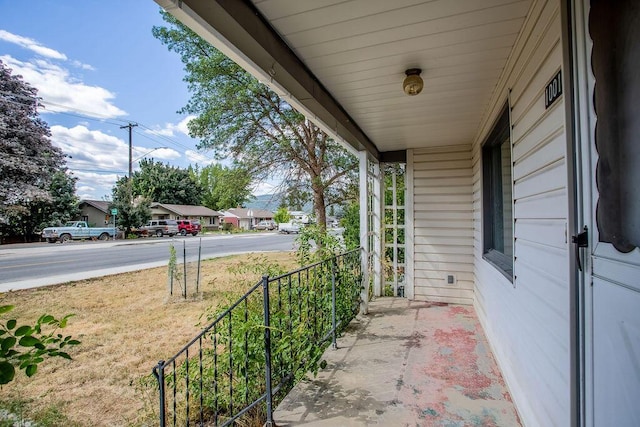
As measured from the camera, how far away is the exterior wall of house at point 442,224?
4.29 metres

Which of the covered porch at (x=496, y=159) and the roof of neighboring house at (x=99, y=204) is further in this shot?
the roof of neighboring house at (x=99, y=204)

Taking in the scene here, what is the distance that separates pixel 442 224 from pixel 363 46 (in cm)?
315

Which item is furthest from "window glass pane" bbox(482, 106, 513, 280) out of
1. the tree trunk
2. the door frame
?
the tree trunk

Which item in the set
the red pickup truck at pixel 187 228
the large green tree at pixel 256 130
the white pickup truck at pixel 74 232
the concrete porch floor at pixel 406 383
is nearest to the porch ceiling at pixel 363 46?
the concrete porch floor at pixel 406 383

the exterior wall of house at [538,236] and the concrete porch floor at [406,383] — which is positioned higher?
the exterior wall of house at [538,236]

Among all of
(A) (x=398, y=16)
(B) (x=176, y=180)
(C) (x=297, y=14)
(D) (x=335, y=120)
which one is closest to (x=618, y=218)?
(A) (x=398, y=16)

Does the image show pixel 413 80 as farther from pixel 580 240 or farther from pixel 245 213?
pixel 245 213

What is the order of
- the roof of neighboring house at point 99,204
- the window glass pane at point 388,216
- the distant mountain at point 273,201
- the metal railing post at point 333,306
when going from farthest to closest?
the roof of neighboring house at point 99,204 → the distant mountain at point 273,201 → the window glass pane at point 388,216 → the metal railing post at point 333,306

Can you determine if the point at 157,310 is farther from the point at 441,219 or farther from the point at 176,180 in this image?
the point at 176,180

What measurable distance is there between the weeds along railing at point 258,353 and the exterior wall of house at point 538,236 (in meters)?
1.33

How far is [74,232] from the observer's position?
19.3 meters

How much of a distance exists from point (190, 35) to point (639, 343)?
824 centimetres

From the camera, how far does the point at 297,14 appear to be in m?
1.51

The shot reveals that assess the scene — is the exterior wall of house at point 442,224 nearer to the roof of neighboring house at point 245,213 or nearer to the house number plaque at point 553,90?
the house number plaque at point 553,90
